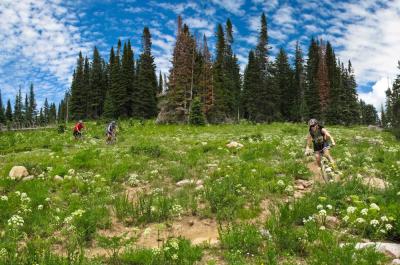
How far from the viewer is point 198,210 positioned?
1105 cm

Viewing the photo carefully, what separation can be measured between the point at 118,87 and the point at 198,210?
71202 millimetres

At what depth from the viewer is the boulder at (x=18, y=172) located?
14.5 m

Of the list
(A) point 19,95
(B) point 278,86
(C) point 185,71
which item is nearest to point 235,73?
(B) point 278,86

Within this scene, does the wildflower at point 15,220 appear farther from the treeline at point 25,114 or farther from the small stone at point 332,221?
the treeline at point 25,114

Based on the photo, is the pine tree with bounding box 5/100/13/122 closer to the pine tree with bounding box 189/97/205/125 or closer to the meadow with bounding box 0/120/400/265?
the pine tree with bounding box 189/97/205/125

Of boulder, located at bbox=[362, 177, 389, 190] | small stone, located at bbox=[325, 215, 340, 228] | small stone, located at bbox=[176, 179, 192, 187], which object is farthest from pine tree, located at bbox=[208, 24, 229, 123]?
small stone, located at bbox=[325, 215, 340, 228]

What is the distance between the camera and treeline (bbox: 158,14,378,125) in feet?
204

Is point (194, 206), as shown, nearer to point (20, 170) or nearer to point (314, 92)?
point (20, 170)

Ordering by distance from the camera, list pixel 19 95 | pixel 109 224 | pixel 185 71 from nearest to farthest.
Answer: pixel 109 224 < pixel 185 71 < pixel 19 95

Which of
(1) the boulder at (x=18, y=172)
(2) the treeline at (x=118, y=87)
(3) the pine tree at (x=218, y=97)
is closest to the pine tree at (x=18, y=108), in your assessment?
(2) the treeline at (x=118, y=87)

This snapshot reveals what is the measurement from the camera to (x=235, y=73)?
3703 inches

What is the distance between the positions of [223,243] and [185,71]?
5448cm

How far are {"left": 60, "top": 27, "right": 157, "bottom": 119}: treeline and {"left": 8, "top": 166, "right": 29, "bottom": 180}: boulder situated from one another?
55.3 metres

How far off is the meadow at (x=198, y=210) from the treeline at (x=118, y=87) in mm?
55761
